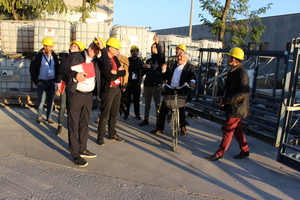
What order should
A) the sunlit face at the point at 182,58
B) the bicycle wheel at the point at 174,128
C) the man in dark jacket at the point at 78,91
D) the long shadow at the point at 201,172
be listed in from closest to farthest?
the long shadow at the point at 201,172
the man in dark jacket at the point at 78,91
the bicycle wheel at the point at 174,128
the sunlit face at the point at 182,58

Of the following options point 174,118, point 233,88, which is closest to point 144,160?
point 174,118

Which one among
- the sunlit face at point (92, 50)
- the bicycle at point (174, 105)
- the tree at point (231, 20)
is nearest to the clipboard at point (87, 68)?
the sunlit face at point (92, 50)

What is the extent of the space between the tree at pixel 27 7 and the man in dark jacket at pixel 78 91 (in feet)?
40.8

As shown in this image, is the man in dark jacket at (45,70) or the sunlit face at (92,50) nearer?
the sunlit face at (92,50)

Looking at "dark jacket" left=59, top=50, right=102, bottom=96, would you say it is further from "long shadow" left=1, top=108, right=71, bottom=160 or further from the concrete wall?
the concrete wall

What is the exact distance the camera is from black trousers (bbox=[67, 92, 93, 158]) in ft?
14.5

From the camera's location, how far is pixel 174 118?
536 centimetres

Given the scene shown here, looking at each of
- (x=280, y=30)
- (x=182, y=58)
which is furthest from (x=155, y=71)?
(x=280, y=30)

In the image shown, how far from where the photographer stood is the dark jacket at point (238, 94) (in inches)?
183

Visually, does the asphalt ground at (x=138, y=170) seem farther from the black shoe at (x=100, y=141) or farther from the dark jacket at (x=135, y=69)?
the dark jacket at (x=135, y=69)

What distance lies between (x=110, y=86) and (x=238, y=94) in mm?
2314

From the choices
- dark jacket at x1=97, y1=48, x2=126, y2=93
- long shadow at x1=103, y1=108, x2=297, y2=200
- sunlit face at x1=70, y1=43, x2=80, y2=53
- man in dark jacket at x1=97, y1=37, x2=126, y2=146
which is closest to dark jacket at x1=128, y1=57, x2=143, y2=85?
long shadow at x1=103, y1=108, x2=297, y2=200

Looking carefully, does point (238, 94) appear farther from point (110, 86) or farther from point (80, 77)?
point (80, 77)

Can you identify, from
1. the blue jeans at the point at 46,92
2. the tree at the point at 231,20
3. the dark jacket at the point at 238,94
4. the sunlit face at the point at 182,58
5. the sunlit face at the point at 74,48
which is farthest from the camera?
the tree at the point at 231,20
